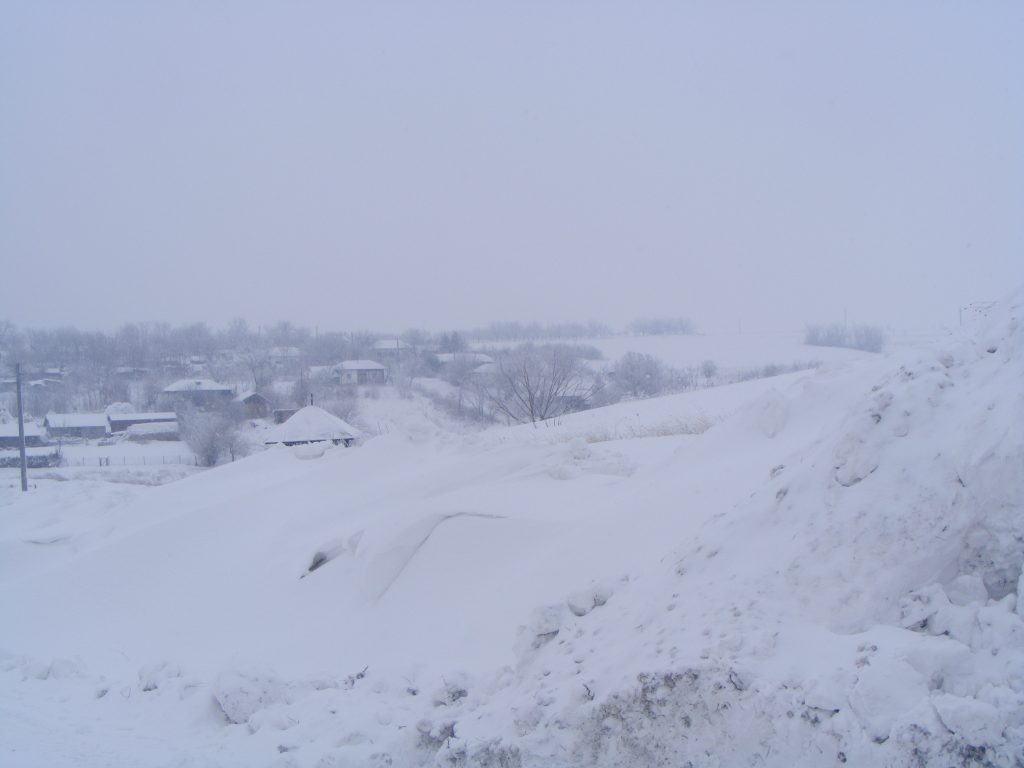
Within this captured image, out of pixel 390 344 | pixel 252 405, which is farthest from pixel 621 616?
pixel 390 344

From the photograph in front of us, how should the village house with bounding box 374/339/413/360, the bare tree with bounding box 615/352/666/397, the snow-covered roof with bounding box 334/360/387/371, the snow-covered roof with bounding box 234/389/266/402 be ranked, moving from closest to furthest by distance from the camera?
the snow-covered roof with bounding box 234/389/266/402, the bare tree with bounding box 615/352/666/397, the snow-covered roof with bounding box 334/360/387/371, the village house with bounding box 374/339/413/360

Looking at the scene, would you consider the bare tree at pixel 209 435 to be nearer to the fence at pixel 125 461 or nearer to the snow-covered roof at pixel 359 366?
the fence at pixel 125 461

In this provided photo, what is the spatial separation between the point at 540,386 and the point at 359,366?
35.0 ft

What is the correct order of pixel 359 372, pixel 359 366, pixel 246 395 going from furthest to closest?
pixel 359 366, pixel 359 372, pixel 246 395

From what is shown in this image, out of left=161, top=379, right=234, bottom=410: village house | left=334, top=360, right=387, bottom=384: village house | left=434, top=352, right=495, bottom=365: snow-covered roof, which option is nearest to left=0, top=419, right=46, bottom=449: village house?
left=161, top=379, right=234, bottom=410: village house

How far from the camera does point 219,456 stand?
1147 inches

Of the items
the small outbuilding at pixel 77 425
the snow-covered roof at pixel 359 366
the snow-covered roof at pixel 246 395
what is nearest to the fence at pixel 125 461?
the small outbuilding at pixel 77 425

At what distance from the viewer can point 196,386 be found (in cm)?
2888

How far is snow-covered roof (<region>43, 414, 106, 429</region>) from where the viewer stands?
23.5m

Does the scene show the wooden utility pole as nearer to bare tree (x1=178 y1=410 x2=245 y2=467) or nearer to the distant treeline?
bare tree (x1=178 y1=410 x2=245 y2=467)

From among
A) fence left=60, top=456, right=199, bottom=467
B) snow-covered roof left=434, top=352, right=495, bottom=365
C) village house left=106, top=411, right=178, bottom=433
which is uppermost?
snow-covered roof left=434, top=352, right=495, bottom=365

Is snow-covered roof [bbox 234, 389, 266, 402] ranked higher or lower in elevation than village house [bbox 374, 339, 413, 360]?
lower

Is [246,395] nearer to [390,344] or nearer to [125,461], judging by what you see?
[125,461]

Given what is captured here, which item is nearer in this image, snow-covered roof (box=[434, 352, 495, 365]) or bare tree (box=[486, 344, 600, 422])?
bare tree (box=[486, 344, 600, 422])
